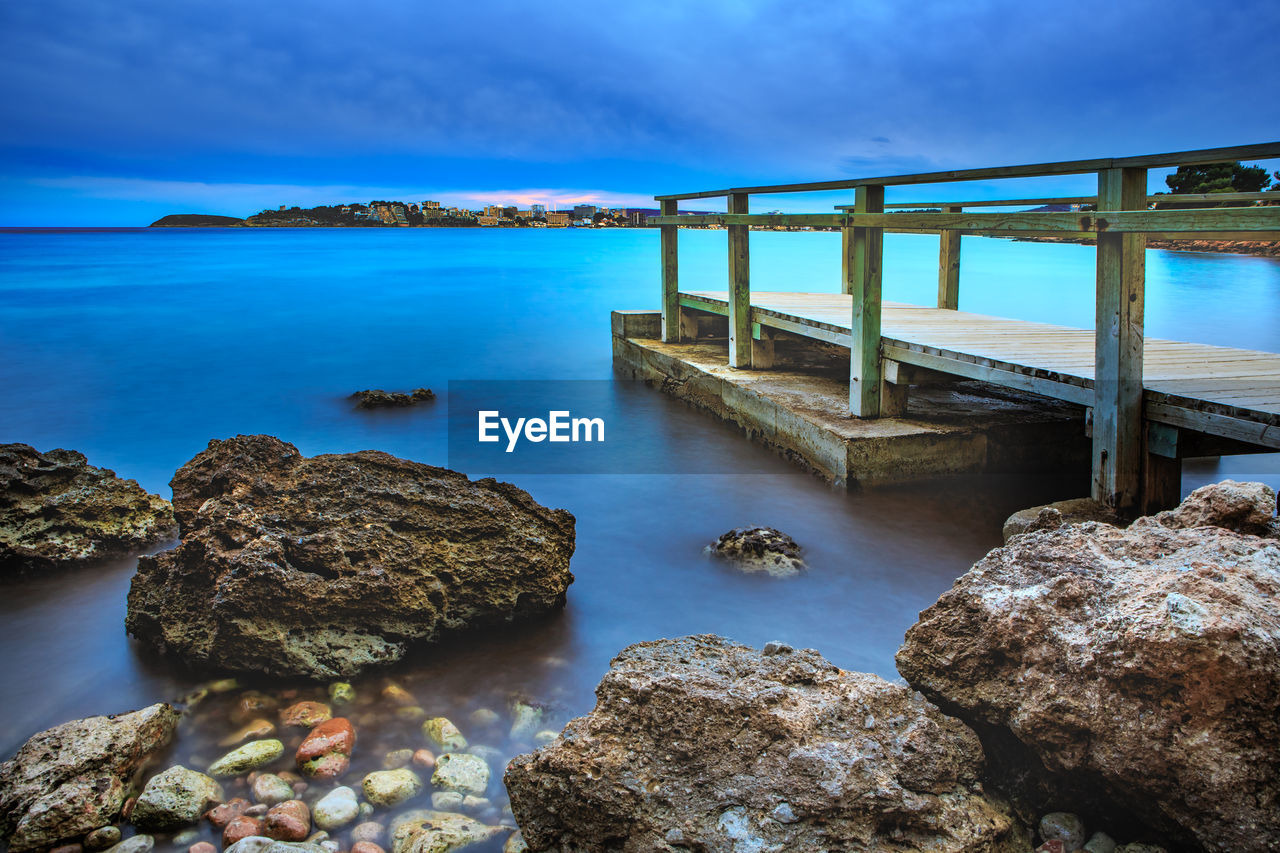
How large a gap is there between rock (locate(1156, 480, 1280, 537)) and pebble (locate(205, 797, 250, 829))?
3196 mm

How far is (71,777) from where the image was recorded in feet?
9.75

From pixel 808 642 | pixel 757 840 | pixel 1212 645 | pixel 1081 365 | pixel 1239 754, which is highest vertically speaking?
pixel 1081 365

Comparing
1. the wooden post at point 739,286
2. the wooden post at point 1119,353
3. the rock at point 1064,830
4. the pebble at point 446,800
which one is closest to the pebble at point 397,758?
the pebble at point 446,800

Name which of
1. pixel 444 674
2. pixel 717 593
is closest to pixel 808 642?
pixel 717 593

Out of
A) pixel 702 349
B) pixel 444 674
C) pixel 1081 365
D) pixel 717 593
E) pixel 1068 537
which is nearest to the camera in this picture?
pixel 1068 537

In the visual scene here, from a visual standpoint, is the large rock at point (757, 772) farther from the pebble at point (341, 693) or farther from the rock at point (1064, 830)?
the pebble at point (341, 693)

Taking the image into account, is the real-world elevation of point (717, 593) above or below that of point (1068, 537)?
below

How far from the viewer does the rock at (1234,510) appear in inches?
114

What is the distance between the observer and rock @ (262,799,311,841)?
287cm

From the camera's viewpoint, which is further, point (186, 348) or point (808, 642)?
point (186, 348)

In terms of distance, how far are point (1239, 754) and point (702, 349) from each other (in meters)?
8.27

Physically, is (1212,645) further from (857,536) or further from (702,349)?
(702,349)

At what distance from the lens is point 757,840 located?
2.26 meters

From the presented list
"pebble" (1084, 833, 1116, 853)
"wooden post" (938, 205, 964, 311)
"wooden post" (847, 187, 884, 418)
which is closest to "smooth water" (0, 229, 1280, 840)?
"wooden post" (847, 187, 884, 418)
